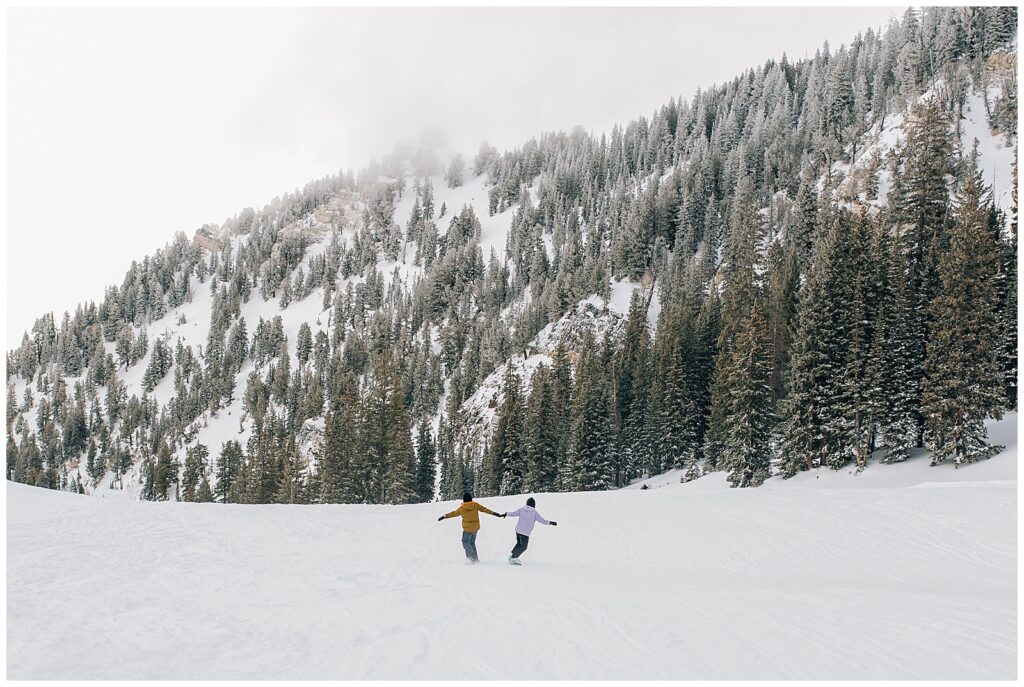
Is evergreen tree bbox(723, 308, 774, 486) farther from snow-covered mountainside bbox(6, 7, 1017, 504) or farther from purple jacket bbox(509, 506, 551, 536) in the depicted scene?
purple jacket bbox(509, 506, 551, 536)

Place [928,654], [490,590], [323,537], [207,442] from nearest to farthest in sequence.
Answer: [928,654] → [490,590] → [323,537] → [207,442]

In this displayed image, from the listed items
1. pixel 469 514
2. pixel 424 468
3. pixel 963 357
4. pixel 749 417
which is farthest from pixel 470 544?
pixel 424 468

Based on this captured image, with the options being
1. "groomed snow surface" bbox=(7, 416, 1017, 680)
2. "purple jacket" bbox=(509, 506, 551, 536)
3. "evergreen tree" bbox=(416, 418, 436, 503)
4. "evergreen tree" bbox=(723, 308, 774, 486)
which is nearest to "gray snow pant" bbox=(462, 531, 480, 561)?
"groomed snow surface" bbox=(7, 416, 1017, 680)

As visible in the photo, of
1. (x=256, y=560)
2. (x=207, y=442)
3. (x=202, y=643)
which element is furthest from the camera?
(x=207, y=442)

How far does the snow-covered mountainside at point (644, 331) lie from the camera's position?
1332 inches

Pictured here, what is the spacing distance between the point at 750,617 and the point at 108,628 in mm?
9722

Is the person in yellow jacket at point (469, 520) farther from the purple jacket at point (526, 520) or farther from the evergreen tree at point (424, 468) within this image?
the evergreen tree at point (424, 468)

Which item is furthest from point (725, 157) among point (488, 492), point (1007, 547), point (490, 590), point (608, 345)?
point (490, 590)

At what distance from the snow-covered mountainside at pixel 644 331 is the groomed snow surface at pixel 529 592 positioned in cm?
1424

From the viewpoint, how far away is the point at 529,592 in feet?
35.2

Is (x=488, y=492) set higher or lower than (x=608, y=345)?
lower

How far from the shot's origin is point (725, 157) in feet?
414

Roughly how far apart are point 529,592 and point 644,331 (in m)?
62.7

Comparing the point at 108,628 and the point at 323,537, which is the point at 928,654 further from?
the point at 323,537
